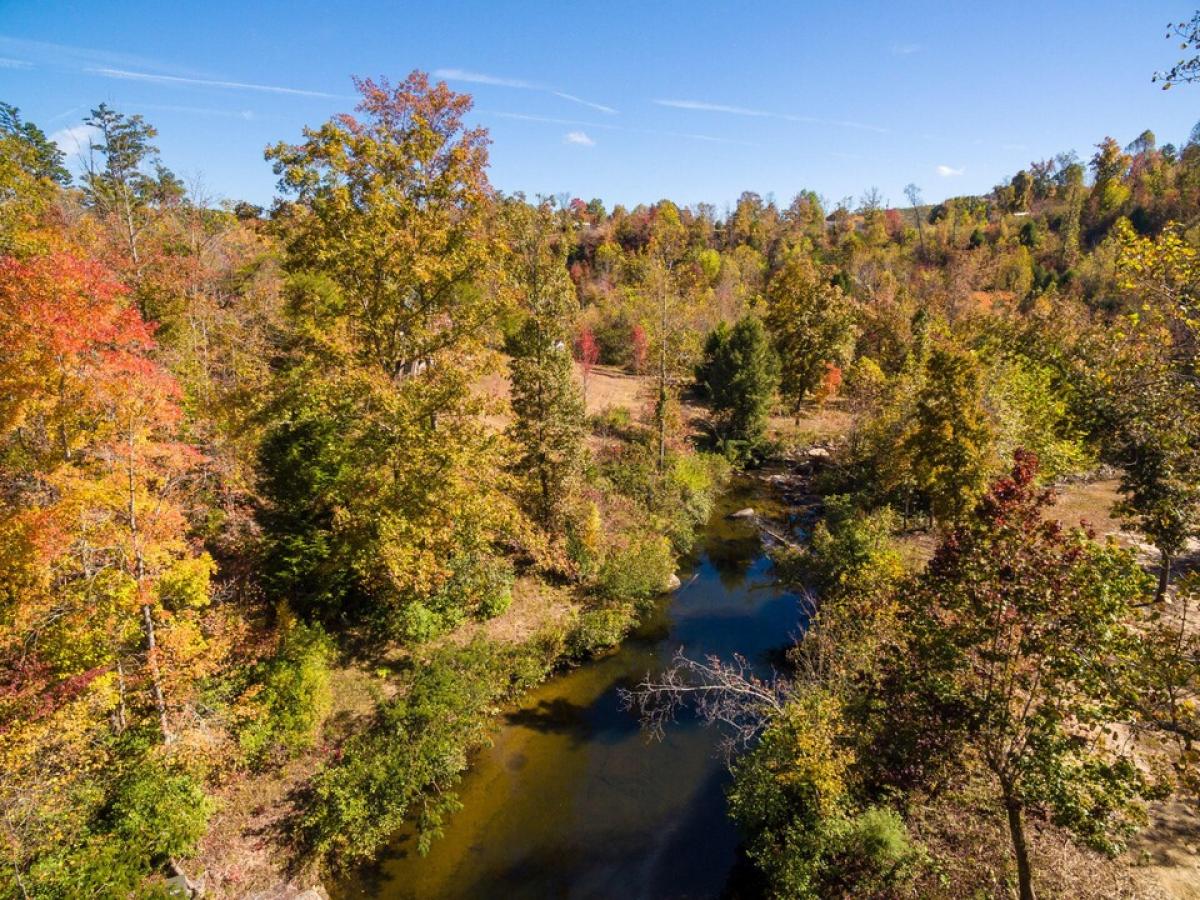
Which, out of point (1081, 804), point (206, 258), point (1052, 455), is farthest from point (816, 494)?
point (206, 258)

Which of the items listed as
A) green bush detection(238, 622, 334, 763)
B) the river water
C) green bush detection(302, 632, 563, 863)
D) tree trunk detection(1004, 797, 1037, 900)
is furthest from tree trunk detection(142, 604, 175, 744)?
tree trunk detection(1004, 797, 1037, 900)

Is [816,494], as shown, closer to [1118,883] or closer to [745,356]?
Result: [745,356]

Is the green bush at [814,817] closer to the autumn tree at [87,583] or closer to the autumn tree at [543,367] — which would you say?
the autumn tree at [543,367]

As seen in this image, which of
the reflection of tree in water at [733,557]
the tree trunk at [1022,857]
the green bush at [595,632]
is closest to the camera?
the tree trunk at [1022,857]

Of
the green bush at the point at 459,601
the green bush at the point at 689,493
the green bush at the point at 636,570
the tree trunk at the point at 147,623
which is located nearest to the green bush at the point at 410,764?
the green bush at the point at 459,601

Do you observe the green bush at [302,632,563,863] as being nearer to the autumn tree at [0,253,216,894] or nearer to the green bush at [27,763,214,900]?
the green bush at [27,763,214,900]

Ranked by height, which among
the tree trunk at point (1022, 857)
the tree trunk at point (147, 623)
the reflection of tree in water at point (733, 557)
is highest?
the tree trunk at point (147, 623)
